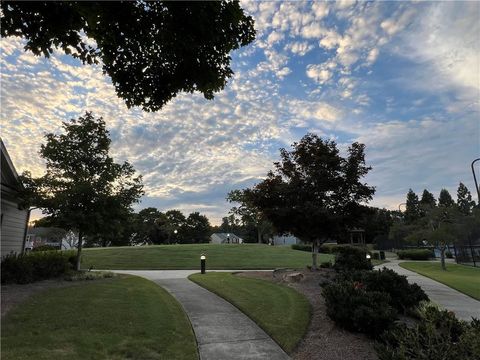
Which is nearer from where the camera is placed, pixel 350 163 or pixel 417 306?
pixel 417 306

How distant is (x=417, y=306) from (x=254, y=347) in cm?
472

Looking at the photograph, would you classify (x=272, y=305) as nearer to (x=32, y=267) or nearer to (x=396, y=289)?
(x=396, y=289)

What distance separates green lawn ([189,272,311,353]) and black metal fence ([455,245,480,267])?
24558 mm

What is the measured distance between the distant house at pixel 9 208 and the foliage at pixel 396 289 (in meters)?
13.5

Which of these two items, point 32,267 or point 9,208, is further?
point 9,208

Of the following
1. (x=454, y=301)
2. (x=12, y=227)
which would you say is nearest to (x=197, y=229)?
(x=12, y=227)

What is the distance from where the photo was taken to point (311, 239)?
15.5 metres

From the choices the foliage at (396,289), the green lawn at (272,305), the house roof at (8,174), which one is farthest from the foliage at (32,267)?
the foliage at (396,289)

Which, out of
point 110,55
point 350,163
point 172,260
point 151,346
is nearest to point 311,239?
point 350,163

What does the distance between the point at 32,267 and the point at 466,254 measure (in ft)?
105

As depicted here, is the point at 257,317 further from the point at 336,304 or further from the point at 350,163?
the point at 350,163

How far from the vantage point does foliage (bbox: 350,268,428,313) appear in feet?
29.0

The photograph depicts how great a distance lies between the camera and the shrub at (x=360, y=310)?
664 cm

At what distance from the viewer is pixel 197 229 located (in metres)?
92.3
